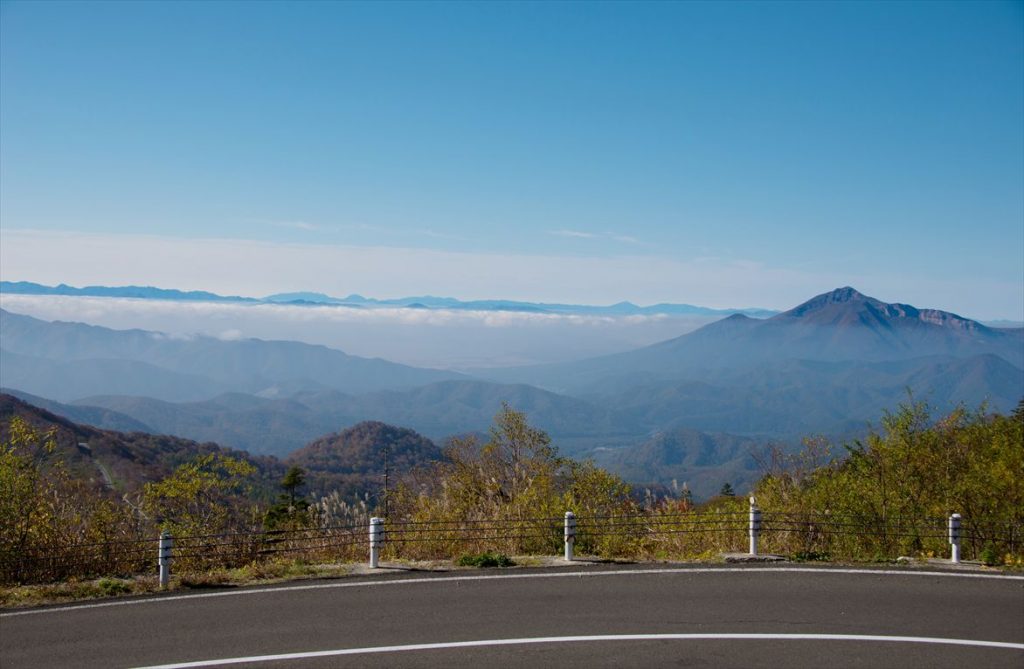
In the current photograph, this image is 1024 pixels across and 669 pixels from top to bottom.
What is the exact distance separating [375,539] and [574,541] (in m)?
3.76

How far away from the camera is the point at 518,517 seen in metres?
16.6

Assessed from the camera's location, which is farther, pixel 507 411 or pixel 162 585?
pixel 507 411

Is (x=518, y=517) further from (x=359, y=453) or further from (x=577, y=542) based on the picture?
(x=359, y=453)

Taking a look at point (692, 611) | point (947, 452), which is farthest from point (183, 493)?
point (947, 452)

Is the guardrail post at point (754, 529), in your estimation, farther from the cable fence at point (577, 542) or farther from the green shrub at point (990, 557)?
the green shrub at point (990, 557)

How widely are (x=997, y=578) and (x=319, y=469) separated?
144241 mm

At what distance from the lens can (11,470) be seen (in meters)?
13.2

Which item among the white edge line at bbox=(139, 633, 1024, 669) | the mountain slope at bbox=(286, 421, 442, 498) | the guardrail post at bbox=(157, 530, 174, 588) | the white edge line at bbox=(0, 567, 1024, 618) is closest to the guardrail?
the guardrail post at bbox=(157, 530, 174, 588)

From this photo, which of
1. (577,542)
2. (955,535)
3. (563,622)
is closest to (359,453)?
(577,542)

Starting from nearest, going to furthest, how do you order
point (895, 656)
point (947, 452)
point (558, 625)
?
point (895, 656) → point (558, 625) → point (947, 452)

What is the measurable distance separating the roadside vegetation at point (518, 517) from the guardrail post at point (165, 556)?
0.27 meters

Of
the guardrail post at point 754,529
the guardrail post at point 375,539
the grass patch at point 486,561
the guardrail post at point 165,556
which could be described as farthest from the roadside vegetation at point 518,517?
the guardrail post at point 754,529

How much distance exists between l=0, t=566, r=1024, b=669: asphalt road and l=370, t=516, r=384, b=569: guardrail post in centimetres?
80

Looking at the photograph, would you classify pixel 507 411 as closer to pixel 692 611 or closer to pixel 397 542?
pixel 397 542
